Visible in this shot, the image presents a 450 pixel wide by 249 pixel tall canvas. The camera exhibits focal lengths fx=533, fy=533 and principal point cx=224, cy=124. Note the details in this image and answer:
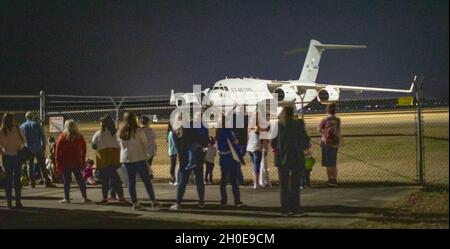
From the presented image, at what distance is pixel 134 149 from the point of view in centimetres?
869

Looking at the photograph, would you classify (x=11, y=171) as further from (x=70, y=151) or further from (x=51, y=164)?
(x=51, y=164)

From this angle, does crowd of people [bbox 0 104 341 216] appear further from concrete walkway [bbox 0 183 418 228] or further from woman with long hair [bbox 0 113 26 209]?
concrete walkway [bbox 0 183 418 228]

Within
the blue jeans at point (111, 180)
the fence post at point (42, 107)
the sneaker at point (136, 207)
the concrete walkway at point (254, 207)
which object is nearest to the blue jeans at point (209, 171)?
the concrete walkway at point (254, 207)

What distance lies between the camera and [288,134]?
7.86m

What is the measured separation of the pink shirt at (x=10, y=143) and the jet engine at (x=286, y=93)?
28.0m

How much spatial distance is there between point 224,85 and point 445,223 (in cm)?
2747

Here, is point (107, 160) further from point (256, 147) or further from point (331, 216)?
point (331, 216)

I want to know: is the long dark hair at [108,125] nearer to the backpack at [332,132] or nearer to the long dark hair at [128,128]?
the long dark hair at [128,128]

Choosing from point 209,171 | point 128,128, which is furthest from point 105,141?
point 209,171

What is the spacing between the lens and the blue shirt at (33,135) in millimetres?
11422

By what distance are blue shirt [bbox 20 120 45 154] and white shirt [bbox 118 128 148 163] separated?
3.62 meters

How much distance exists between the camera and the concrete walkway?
7.74 m

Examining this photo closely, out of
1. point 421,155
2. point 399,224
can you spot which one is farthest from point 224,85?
point 399,224

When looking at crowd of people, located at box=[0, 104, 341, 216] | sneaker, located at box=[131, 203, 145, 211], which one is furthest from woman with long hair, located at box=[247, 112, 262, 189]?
sneaker, located at box=[131, 203, 145, 211]
